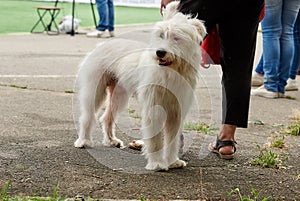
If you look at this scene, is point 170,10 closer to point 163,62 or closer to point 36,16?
point 163,62

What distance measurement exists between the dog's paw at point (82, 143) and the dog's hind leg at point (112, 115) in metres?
0.22

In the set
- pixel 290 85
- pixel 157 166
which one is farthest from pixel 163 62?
pixel 290 85

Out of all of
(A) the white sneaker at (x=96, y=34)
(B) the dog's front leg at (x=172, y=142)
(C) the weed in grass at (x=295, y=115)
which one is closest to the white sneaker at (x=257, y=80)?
(C) the weed in grass at (x=295, y=115)

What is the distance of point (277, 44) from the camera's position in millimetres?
7633

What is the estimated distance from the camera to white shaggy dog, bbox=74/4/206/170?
405 centimetres

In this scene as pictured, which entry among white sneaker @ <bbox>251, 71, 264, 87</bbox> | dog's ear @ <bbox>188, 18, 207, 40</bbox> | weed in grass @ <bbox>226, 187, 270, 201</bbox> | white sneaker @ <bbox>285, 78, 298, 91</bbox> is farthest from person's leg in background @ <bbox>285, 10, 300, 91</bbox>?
weed in grass @ <bbox>226, 187, 270, 201</bbox>

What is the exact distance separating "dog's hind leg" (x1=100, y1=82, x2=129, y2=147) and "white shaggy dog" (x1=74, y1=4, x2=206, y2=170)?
0.13 m

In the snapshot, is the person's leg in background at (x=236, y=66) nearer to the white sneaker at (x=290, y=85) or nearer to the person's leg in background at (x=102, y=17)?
the white sneaker at (x=290, y=85)

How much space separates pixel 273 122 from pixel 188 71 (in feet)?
8.77

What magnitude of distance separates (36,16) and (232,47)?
17083 millimetres

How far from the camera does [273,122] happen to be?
6.54m

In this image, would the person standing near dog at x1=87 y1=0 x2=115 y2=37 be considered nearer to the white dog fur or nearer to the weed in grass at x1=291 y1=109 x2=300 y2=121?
the white dog fur

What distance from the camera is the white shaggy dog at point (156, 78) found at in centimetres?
405

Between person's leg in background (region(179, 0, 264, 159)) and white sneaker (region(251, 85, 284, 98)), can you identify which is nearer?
person's leg in background (region(179, 0, 264, 159))
